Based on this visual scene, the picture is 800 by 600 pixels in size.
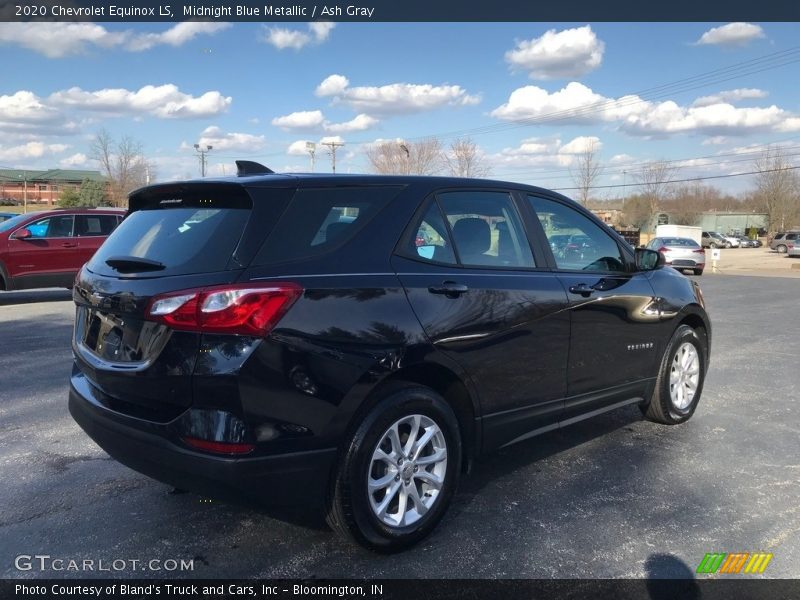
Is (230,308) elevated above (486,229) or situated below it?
below

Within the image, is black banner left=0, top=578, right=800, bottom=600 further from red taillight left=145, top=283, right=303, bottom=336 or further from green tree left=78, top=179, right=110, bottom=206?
green tree left=78, top=179, right=110, bottom=206

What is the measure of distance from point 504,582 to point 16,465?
10.3ft

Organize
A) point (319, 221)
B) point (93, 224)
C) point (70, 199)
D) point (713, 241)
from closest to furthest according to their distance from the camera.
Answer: point (319, 221)
point (93, 224)
point (70, 199)
point (713, 241)

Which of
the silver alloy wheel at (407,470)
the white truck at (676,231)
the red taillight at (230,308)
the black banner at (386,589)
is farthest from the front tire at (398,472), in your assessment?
the white truck at (676,231)

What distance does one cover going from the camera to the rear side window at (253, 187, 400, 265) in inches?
114

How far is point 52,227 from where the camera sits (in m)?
12.5

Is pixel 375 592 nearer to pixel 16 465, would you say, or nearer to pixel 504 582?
pixel 504 582

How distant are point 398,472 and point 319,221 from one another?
1235mm

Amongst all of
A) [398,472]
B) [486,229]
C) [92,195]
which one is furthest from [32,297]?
[92,195]

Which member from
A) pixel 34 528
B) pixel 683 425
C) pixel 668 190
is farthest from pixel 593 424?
pixel 668 190

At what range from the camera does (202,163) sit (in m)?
58.2

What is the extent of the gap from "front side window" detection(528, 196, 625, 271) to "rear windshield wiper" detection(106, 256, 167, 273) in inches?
89.1
